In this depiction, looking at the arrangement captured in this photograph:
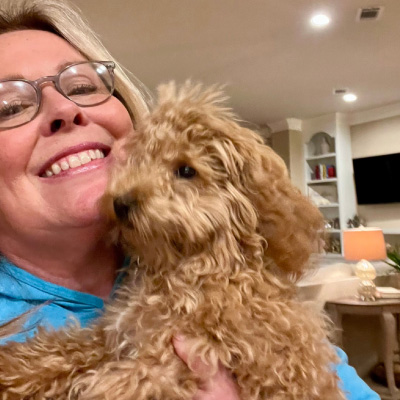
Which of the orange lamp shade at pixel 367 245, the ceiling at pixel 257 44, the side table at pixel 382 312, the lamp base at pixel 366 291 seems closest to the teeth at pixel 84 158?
the ceiling at pixel 257 44

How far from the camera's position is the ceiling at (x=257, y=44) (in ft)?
15.6

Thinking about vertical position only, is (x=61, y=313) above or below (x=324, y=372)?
above

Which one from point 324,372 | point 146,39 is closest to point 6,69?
point 324,372

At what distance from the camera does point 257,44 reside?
566 cm

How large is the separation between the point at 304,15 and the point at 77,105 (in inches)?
172

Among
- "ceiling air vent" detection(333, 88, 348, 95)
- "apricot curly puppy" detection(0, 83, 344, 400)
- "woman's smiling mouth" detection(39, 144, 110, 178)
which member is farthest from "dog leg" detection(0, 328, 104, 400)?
"ceiling air vent" detection(333, 88, 348, 95)

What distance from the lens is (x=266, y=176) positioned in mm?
1090

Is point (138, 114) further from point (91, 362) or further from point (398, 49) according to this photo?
point (398, 49)

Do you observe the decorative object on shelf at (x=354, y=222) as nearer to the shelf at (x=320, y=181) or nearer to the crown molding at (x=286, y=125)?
the shelf at (x=320, y=181)

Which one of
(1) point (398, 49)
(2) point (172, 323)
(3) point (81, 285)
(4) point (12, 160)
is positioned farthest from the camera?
(1) point (398, 49)

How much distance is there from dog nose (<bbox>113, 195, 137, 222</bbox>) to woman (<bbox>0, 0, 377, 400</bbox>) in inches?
5.5

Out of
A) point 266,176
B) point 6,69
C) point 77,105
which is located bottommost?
point 266,176

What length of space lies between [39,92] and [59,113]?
4.1 inches

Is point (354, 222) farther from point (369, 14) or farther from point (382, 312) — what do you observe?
point (369, 14)
